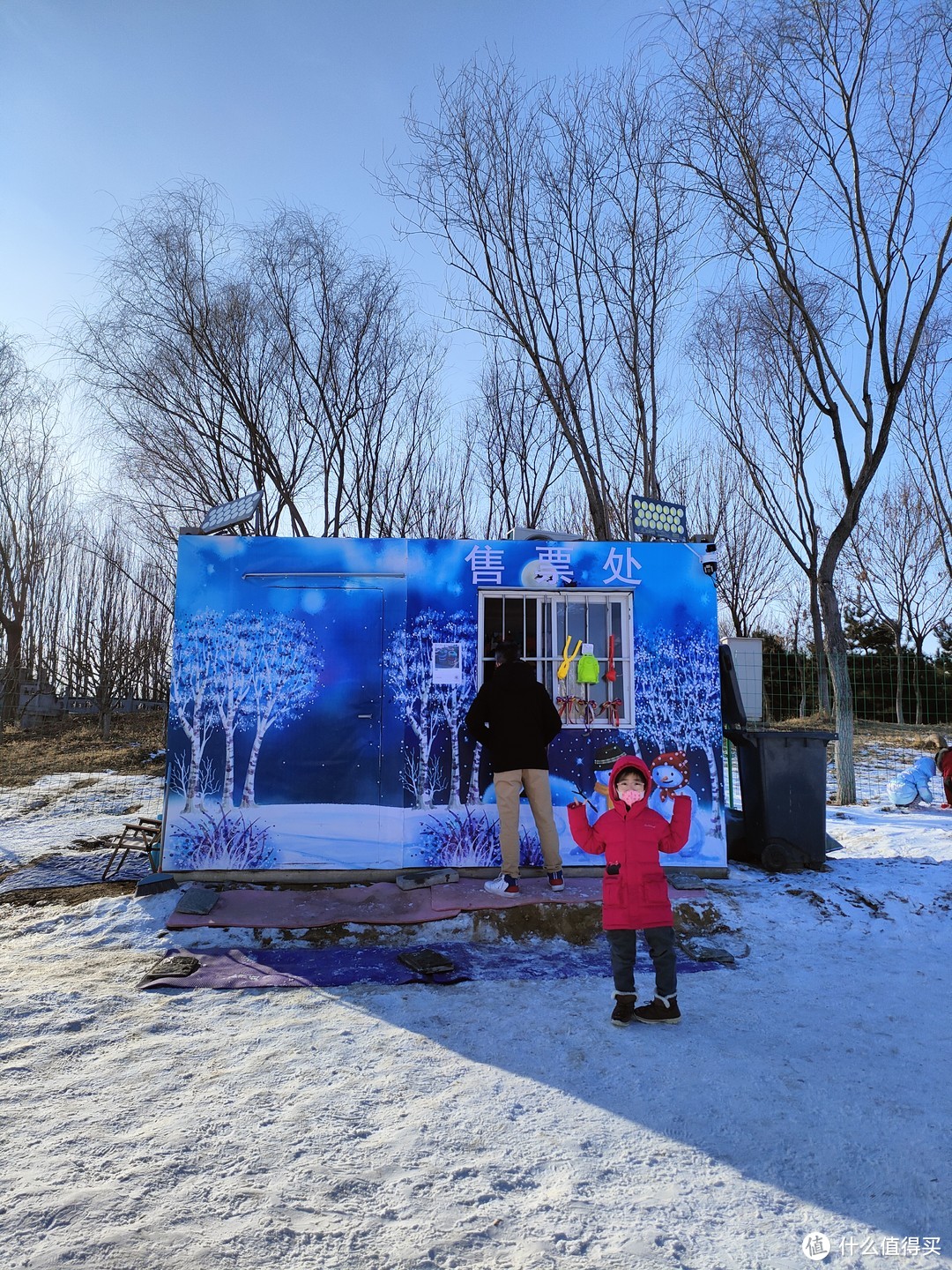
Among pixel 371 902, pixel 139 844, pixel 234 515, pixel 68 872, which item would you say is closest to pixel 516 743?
pixel 371 902

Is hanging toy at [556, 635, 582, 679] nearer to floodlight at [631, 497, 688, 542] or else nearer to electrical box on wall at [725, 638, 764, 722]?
floodlight at [631, 497, 688, 542]

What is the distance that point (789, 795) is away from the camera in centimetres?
718

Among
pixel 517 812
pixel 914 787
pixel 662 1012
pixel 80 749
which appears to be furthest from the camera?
pixel 80 749

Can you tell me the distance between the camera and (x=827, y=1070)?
3.53 m

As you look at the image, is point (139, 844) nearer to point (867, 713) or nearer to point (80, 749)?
point (80, 749)

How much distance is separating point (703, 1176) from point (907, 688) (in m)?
26.6

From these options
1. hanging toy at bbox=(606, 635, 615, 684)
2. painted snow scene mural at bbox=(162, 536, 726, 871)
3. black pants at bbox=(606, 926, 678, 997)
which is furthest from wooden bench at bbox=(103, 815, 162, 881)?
black pants at bbox=(606, 926, 678, 997)

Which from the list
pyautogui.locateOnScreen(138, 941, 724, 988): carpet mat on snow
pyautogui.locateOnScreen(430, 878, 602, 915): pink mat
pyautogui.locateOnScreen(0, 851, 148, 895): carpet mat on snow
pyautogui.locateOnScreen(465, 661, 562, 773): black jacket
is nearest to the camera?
pyautogui.locateOnScreen(138, 941, 724, 988): carpet mat on snow

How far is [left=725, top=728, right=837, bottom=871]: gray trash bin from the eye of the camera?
7.08m

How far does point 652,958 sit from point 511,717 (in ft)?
8.16

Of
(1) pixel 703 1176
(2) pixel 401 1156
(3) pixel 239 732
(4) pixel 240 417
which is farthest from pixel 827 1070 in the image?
(4) pixel 240 417
